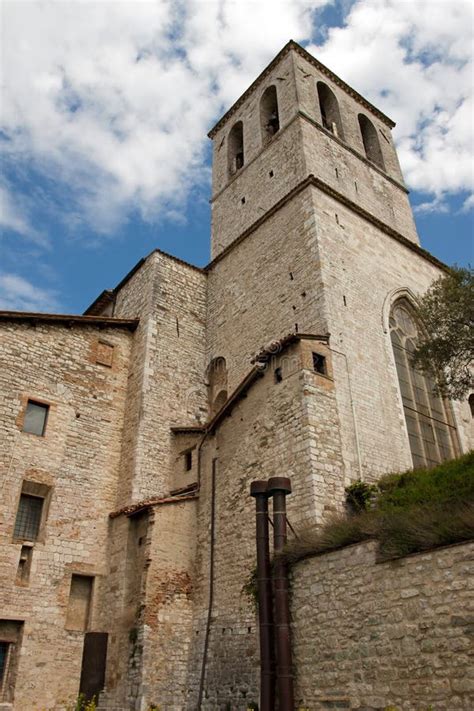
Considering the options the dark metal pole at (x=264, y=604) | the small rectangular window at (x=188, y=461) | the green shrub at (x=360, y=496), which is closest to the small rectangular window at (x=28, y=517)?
the small rectangular window at (x=188, y=461)

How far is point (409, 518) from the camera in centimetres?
801

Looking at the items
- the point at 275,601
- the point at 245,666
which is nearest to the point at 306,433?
the point at 275,601

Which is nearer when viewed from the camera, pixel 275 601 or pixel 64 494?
pixel 275 601

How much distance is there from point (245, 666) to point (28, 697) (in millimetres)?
4219

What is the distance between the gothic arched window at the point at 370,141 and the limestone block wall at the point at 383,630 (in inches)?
716

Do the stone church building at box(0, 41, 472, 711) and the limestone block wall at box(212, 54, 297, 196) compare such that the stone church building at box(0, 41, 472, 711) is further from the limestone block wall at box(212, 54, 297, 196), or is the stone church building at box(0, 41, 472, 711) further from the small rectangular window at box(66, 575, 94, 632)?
the limestone block wall at box(212, 54, 297, 196)

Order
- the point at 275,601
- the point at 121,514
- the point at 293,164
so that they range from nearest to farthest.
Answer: the point at 275,601
the point at 121,514
the point at 293,164

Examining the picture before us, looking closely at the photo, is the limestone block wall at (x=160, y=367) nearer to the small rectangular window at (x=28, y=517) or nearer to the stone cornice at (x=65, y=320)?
the stone cornice at (x=65, y=320)

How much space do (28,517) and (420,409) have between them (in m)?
9.86

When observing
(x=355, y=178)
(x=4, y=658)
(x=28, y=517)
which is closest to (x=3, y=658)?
(x=4, y=658)

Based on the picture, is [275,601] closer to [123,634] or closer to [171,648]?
[171,648]

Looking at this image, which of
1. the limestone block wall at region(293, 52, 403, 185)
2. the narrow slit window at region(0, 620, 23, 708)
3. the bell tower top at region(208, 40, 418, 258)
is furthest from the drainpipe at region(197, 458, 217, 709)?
the limestone block wall at region(293, 52, 403, 185)

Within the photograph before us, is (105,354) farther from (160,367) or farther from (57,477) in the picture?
(57,477)

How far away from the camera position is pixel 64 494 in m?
12.8
